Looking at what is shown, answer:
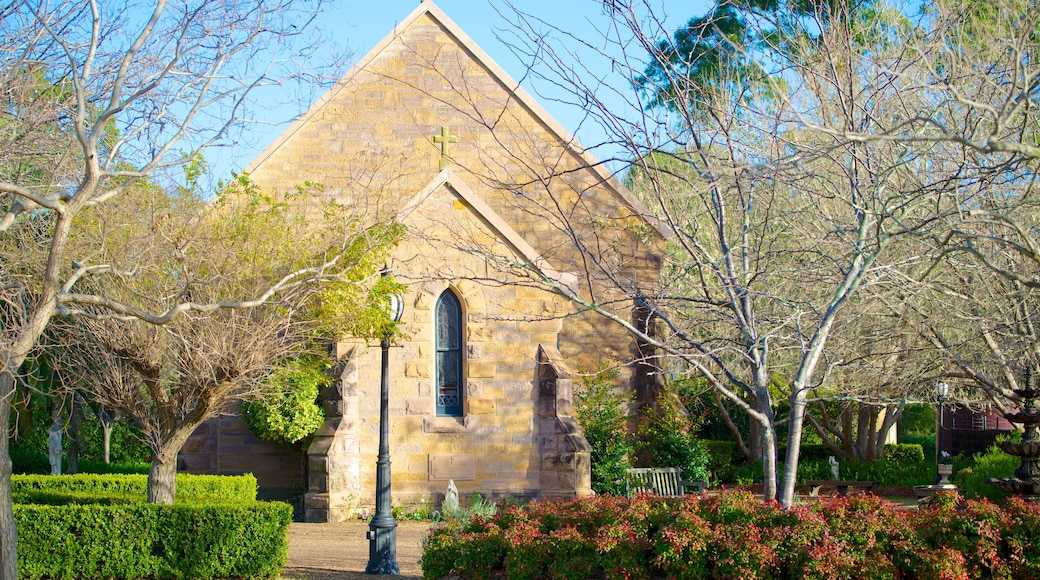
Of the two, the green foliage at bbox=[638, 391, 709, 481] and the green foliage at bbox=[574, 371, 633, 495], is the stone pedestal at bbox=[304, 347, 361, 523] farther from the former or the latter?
the green foliage at bbox=[638, 391, 709, 481]

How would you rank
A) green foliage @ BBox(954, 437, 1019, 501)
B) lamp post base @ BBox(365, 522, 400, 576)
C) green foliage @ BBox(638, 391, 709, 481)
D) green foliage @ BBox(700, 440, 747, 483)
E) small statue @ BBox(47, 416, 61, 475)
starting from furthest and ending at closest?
green foliage @ BBox(700, 440, 747, 483) < small statue @ BBox(47, 416, 61, 475) < green foliage @ BBox(638, 391, 709, 481) < green foliage @ BBox(954, 437, 1019, 501) < lamp post base @ BBox(365, 522, 400, 576)

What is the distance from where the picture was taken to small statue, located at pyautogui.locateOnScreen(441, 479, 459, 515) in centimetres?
1265

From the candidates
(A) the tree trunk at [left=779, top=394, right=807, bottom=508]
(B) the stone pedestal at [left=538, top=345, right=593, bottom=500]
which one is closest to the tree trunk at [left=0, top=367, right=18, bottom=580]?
(A) the tree trunk at [left=779, top=394, right=807, bottom=508]

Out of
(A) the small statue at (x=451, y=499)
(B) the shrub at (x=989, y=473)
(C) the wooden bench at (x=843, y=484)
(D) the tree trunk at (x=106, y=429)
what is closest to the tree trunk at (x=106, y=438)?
(D) the tree trunk at (x=106, y=429)

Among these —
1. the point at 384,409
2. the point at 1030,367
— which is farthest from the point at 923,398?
Result: the point at 384,409

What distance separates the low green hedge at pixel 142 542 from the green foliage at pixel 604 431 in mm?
8024

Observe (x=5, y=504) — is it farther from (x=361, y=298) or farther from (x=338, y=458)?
(x=338, y=458)

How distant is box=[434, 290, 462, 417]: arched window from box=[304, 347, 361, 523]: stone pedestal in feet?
4.69

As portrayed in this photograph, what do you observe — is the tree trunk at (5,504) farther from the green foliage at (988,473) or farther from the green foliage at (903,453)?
the green foliage at (903,453)

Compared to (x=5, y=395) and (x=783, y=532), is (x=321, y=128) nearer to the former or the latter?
(x=5, y=395)

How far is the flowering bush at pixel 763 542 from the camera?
784 cm

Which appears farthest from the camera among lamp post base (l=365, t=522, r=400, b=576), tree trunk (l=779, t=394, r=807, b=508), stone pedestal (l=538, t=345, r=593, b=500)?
stone pedestal (l=538, t=345, r=593, b=500)

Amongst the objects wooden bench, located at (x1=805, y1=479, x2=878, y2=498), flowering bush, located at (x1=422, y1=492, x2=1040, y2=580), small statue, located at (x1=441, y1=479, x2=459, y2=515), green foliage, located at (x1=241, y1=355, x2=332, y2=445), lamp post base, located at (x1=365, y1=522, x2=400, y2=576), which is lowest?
wooden bench, located at (x1=805, y1=479, x2=878, y2=498)

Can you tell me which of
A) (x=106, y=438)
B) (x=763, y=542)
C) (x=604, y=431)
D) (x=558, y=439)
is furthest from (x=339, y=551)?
(x=106, y=438)
